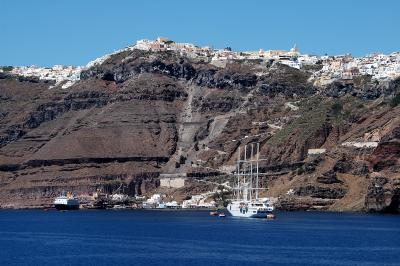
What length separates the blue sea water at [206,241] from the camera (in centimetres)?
9088

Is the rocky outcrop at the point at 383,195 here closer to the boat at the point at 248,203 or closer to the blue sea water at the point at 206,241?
the blue sea water at the point at 206,241

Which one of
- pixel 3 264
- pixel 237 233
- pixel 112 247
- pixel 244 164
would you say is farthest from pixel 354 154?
pixel 3 264

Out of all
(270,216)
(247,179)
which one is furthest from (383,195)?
(247,179)

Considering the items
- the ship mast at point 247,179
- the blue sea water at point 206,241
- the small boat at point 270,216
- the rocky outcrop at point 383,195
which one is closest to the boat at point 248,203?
the ship mast at point 247,179

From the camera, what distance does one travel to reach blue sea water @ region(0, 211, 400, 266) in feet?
298

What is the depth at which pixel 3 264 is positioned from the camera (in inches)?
3447

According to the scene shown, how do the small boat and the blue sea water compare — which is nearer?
the blue sea water

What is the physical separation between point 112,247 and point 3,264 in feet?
56.2

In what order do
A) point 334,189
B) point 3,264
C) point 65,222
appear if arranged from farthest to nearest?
point 334,189
point 65,222
point 3,264

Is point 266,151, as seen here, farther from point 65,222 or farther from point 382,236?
point 382,236

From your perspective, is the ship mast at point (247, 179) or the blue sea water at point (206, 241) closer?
the blue sea water at point (206, 241)

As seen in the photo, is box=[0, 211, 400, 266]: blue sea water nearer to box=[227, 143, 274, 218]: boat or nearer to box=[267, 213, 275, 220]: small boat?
box=[267, 213, 275, 220]: small boat

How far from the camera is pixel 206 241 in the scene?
354ft

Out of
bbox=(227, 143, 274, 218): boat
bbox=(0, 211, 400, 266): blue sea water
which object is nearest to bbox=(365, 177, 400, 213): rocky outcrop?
bbox=(0, 211, 400, 266): blue sea water
